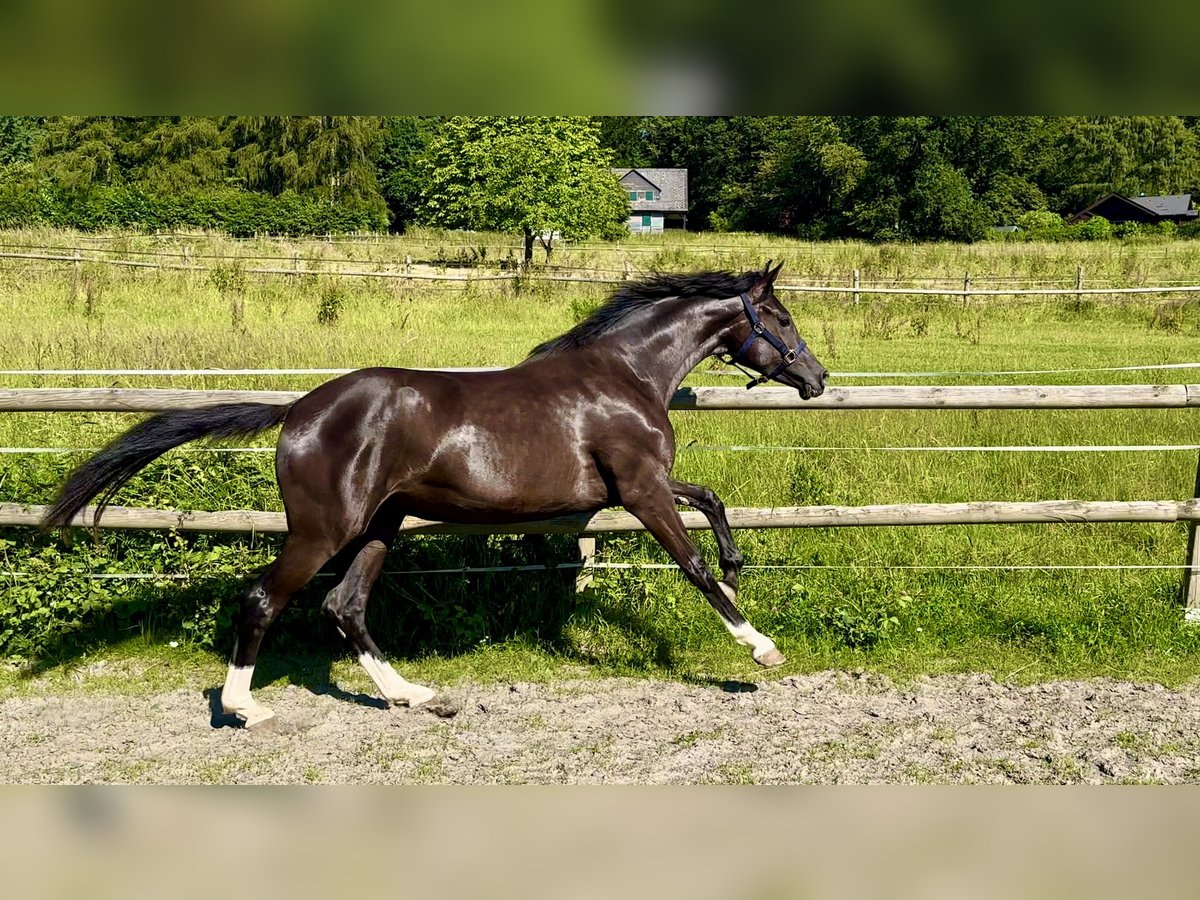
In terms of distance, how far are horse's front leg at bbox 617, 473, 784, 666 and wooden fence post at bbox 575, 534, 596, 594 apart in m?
1.01

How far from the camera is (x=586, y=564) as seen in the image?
616cm

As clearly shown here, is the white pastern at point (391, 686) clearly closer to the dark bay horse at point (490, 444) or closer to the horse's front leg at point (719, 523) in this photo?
the dark bay horse at point (490, 444)

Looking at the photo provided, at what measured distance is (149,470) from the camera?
6.07 m

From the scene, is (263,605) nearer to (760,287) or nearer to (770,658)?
(770,658)

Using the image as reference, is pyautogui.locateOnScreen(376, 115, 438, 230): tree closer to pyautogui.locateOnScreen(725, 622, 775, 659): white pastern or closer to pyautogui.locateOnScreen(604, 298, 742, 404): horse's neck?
pyautogui.locateOnScreen(604, 298, 742, 404): horse's neck

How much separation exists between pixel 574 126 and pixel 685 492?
34.0 metres

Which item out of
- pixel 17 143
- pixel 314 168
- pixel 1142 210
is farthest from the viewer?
pixel 1142 210

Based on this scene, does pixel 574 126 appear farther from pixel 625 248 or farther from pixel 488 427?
pixel 488 427

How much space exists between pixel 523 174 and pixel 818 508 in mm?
31757

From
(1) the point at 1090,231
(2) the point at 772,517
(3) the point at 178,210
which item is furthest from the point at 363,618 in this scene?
(1) the point at 1090,231

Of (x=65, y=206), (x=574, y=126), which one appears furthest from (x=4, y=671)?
(x=65, y=206)

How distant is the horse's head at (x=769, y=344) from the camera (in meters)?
5.32

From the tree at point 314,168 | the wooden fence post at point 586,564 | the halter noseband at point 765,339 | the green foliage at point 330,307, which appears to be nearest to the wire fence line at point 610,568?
the wooden fence post at point 586,564

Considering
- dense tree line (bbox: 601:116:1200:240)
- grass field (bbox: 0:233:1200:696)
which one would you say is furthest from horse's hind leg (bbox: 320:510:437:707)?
dense tree line (bbox: 601:116:1200:240)
